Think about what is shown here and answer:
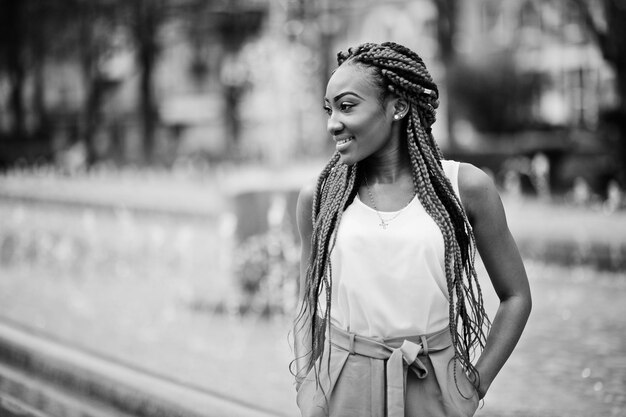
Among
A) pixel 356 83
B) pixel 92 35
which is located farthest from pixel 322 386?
pixel 92 35

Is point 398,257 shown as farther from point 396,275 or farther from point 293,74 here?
point 293,74

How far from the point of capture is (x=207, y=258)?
498 inches

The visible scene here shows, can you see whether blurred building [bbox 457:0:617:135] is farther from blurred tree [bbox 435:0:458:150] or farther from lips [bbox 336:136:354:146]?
lips [bbox 336:136:354:146]

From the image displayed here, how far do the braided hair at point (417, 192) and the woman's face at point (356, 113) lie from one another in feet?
0.11

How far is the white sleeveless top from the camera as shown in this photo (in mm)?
2260

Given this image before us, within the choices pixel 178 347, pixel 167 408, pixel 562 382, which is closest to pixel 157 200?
pixel 178 347

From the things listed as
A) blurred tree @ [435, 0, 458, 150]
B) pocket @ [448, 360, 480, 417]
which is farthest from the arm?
blurred tree @ [435, 0, 458, 150]

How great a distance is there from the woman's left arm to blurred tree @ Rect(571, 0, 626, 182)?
Answer: 591 inches

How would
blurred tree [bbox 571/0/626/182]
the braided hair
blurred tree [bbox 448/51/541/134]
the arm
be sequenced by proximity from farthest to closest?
1. blurred tree [bbox 448/51/541/134]
2. blurred tree [bbox 571/0/626/182]
3. the arm
4. the braided hair

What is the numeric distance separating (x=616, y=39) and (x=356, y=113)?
15495mm

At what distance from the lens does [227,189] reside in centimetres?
899

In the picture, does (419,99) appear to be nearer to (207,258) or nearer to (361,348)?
(361,348)

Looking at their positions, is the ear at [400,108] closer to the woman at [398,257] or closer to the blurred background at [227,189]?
the woman at [398,257]

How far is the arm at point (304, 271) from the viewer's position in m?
2.52
